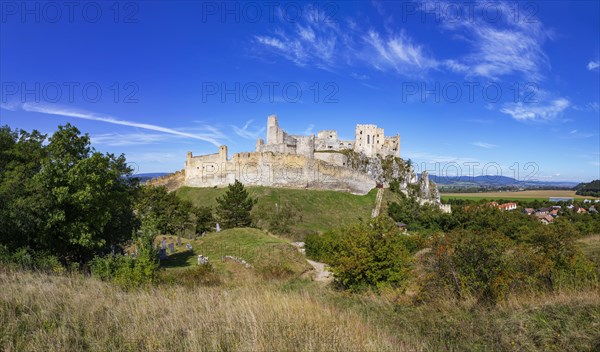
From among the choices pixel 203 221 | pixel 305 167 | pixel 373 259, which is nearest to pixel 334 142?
pixel 305 167

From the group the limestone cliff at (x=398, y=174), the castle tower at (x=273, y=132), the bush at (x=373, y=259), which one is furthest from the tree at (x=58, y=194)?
the limestone cliff at (x=398, y=174)

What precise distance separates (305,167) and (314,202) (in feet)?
21.6

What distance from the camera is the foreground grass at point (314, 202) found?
1678 inches

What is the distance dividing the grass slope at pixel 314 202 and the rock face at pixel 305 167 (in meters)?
1.93

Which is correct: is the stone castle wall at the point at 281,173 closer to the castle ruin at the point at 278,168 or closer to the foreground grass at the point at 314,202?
the castle ruin at the point at 278,168

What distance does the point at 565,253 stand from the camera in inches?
450

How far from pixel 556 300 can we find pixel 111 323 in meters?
8.19

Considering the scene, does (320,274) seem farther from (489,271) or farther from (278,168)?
(278,168)

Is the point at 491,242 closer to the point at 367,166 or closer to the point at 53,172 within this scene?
the point at 53,172

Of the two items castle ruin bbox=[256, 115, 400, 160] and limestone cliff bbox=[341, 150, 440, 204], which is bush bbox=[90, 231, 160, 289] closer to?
castle ruin bbox=[256, 115, 400, 160]

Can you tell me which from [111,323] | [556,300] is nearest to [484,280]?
[556,300]

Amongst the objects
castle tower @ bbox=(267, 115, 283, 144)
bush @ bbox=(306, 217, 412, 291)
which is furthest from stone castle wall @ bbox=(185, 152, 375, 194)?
bush @ bbox=(306, 217, 412, 291)

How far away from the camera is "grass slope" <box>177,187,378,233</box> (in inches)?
1683

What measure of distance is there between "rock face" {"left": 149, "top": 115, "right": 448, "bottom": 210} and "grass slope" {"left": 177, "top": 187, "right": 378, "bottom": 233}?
193cm
